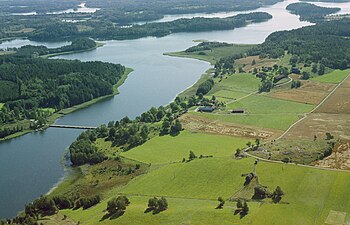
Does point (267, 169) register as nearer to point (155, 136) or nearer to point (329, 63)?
point (155, 136)

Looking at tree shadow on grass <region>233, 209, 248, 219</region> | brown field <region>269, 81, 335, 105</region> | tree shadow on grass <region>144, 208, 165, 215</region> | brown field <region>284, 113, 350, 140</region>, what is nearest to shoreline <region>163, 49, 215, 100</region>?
brown field <region>269, 81, 335, 105</region>

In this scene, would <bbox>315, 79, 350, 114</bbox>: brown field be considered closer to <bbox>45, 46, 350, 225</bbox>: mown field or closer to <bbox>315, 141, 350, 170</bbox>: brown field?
<bbox>45, 46, 350, 225</bbox>: mown field

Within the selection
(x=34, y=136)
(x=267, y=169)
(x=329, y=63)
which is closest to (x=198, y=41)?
(x=329, y=63)

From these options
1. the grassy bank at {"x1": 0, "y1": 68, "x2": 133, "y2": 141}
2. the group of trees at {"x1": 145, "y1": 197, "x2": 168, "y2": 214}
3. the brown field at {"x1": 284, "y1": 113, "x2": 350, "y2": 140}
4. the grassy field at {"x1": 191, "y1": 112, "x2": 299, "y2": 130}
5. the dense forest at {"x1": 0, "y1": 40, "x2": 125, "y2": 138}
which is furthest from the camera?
the dense forest at {"x1": 0, "y1": 40, "x2": 125, "y2": 138}

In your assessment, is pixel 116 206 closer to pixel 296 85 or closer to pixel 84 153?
pixel 84 153

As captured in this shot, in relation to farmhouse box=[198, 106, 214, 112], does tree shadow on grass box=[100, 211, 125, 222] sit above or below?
below

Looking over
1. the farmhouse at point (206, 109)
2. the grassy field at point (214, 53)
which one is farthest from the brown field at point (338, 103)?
the grassy field at point (214, 53)

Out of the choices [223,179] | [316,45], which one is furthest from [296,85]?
[223,179]
